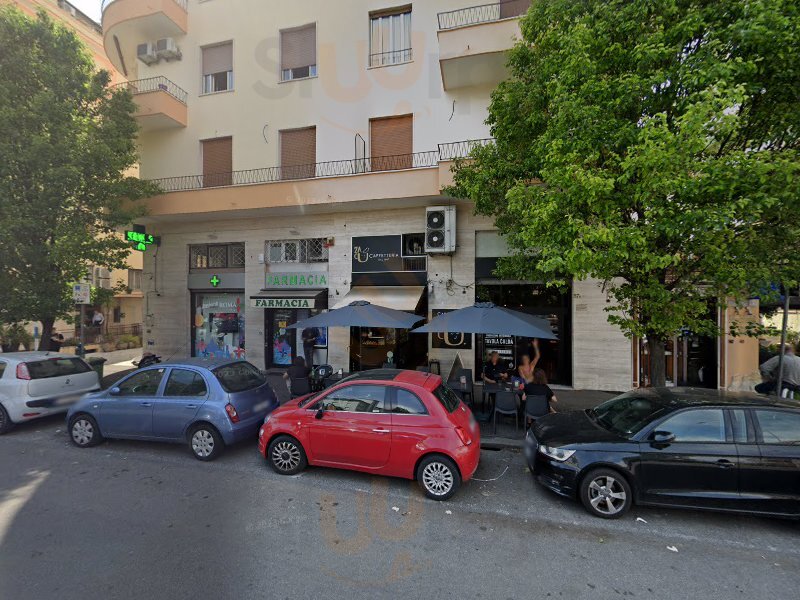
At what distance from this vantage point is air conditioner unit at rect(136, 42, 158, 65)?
492 inches

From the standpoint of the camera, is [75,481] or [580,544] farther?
[75,481]

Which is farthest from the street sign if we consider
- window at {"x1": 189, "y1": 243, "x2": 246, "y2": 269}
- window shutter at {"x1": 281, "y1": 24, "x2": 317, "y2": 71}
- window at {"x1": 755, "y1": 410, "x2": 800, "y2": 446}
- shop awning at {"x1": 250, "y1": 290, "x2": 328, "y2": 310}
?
window at {"x1": 755, "y1": 410, "x2": 800, "y2": 446}

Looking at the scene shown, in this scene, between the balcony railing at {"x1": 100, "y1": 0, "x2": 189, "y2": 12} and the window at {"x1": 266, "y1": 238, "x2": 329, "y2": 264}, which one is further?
the balcony railing at {"x1": 100, "y1": 0, "x2": 189, "y2": 12}

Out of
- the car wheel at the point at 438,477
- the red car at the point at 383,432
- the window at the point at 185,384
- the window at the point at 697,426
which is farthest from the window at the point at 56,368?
the window at the point at 697,426

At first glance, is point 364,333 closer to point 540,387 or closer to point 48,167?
point 540,387

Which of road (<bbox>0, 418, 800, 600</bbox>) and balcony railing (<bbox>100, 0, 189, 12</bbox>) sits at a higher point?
balcony railing (<bbox>100, 0, 189, 12</bbox>)

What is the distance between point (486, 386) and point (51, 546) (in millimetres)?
6227

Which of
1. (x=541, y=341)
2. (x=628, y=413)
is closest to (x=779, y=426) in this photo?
(x=628, y=413)

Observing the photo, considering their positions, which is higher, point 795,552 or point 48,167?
point 48,167

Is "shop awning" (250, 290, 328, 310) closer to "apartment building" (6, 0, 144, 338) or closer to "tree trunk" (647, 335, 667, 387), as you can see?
"tree trunk" (647, 335, 667, 387)

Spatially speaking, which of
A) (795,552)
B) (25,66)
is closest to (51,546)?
(795,552)

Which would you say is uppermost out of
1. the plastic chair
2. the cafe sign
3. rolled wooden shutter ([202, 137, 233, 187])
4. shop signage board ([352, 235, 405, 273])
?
rolled wooden shutter ([202, 137, 233, 187])

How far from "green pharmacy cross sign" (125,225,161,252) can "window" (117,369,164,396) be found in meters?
7.26

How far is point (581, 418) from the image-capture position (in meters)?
5.06
